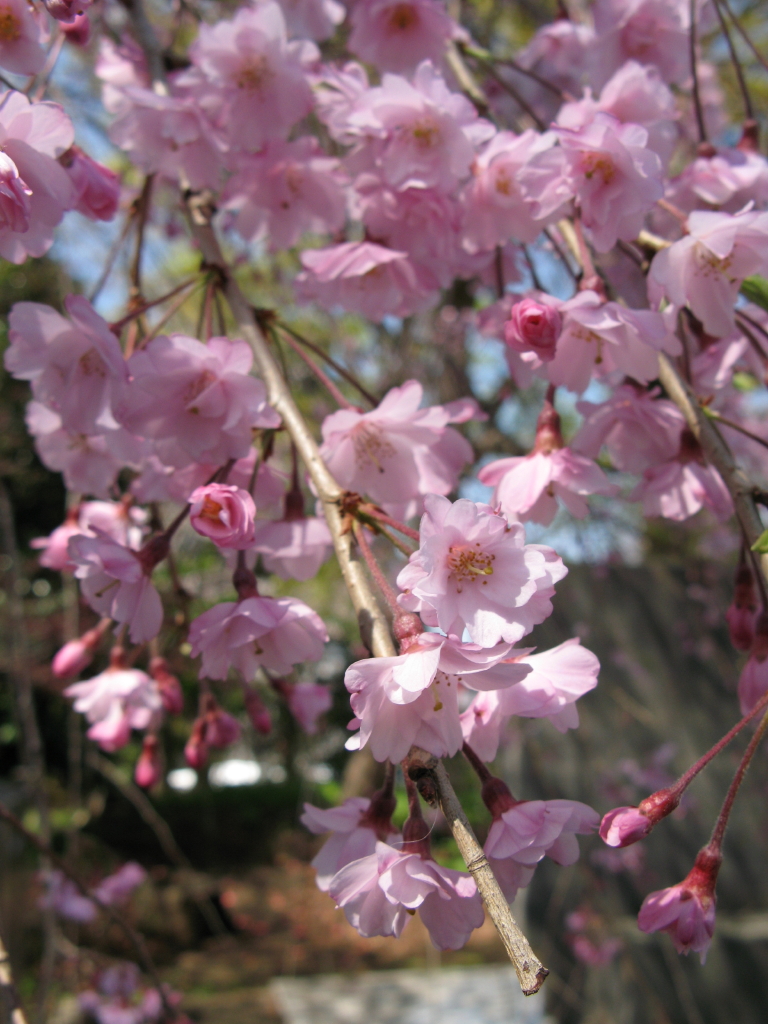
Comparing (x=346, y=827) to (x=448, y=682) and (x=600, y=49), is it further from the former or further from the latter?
(x=600, y=49)

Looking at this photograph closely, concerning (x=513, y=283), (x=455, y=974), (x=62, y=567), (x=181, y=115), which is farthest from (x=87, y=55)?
(x=455, y=974)

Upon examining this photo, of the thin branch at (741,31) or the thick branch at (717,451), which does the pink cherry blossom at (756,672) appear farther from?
the thin branch at (741,31)

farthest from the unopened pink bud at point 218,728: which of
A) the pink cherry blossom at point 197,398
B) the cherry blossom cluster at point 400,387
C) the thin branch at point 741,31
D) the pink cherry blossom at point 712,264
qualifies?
the thin branch at point 741,31

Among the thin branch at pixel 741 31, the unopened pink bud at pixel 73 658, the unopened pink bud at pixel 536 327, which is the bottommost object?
the unopened pink bud at pixel 73 658

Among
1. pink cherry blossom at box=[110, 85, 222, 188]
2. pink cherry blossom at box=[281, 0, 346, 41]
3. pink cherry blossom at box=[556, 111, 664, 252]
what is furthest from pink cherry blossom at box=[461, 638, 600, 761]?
pink cherry blossom at box=[281, 0, 346, 41]

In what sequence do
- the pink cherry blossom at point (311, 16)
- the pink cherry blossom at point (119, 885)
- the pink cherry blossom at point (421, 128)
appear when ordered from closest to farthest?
the pink cherry blossom at point (421, 128), the pink cherry blossom at point (311, 16), the pink cherry blossom at point (119, 885)

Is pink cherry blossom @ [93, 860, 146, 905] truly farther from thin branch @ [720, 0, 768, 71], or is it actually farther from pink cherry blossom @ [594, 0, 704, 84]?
thin branch @ [720, 0, 768, 71]

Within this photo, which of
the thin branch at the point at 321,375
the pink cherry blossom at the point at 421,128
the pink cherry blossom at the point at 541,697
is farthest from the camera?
the pink cherry blossom at the point at 421,128
